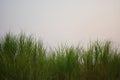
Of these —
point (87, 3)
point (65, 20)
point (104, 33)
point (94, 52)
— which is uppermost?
point (87, 3)

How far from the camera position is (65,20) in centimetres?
216

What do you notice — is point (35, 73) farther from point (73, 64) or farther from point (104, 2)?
point (104, 2)

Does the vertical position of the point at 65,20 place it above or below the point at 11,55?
above

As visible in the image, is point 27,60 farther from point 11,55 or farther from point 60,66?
point 60,66

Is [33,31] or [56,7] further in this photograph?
[56,7]

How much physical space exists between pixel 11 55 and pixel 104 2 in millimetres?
1203

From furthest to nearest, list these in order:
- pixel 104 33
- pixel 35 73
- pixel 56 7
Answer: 1. pixel 104 33
2. pixel 56 7
3. pixel 35 73

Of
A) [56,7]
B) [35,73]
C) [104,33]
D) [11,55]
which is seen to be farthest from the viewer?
[104,33]

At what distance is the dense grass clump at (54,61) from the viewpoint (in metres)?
1.45

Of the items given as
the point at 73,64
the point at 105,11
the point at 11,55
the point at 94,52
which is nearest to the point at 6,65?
the point at 11,55

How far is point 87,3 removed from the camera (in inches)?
86.5

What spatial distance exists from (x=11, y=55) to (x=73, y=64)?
511 millimetres

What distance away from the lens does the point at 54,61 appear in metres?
1.71

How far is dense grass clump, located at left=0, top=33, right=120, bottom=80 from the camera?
1.45 metres
